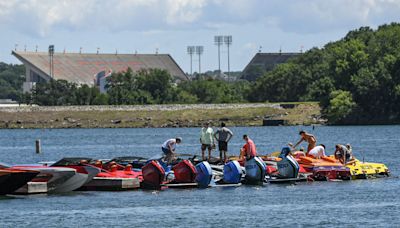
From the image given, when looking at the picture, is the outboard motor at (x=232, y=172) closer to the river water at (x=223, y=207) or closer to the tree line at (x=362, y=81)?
the river water at (x=223, y=207)

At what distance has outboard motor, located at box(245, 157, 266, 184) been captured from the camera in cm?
4888

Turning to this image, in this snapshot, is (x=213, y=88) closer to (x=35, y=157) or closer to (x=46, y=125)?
(x=46, y=125)

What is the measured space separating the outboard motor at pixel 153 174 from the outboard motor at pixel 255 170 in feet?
12.8

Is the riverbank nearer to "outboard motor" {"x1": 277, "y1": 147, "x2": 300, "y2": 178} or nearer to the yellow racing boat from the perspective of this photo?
the yellow racing boat

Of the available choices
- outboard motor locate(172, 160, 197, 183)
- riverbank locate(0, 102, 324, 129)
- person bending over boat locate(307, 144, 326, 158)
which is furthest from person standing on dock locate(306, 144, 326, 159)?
riverbank locate(0, 102, 324, 129)

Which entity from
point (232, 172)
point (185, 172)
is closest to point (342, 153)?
point (232, 172)

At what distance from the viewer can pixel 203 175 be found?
157 feet

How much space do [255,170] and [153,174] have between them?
14.7 feet

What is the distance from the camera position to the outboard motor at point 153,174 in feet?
155

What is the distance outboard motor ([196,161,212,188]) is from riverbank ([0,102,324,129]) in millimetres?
103969

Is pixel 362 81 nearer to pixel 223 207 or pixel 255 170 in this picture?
pixel 255 170

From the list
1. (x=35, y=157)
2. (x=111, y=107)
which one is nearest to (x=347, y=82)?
(x=111, y=107)

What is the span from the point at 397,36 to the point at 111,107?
1677 inches

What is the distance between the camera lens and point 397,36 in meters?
156
